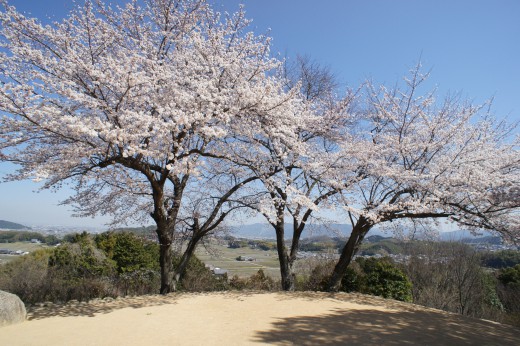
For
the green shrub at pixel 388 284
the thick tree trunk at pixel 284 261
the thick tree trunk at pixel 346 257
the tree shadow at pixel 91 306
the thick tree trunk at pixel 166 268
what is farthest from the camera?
the green shrub at pixel 388 284

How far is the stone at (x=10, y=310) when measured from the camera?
4.73 meters

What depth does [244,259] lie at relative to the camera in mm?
37500

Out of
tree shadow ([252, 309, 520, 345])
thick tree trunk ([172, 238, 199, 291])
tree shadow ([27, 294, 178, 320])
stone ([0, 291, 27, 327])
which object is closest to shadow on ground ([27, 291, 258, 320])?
tree shadow ([27, 294, 178, 320])

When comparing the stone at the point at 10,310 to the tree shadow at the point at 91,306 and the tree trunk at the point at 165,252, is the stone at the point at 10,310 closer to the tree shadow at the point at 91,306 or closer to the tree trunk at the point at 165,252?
the tree shadow at the point at 91,306

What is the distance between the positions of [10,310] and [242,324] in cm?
350

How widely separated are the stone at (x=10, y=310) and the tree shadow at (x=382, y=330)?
12.1ft

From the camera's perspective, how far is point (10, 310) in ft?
15.8

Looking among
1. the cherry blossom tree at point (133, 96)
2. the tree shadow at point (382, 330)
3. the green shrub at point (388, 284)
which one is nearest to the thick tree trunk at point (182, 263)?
the cherry blossom tree at point (133, 96)

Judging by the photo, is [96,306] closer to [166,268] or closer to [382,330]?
[166,268]

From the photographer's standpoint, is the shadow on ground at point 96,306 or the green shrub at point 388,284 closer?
the shadow on ground at point 96,306

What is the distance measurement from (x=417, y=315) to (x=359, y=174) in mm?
3945

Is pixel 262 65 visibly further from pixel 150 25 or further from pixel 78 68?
pixel 78 68

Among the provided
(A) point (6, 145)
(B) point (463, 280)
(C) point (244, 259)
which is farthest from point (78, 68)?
(C) point (244, 259)

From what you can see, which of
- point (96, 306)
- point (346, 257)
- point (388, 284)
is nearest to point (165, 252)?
point (96, 306)
